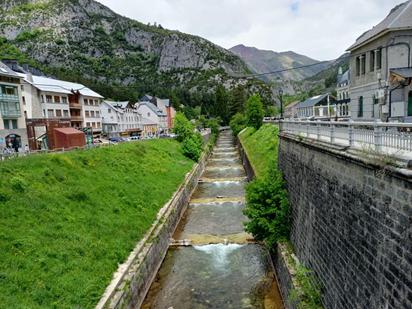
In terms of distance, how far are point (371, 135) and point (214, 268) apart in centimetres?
1147

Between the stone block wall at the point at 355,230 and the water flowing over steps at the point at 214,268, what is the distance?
3231 mm

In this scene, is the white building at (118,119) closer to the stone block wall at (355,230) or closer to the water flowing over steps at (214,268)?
the water flowing over steps at (214,268)

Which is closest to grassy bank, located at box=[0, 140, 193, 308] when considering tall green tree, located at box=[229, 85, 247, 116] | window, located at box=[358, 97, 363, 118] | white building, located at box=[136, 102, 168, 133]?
window, located at box=[358, 97, 363, 118]

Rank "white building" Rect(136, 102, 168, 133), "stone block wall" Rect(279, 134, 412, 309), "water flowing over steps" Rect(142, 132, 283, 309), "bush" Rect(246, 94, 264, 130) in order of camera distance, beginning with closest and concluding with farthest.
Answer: "stone block wall" Rect(279, 134, 412, 309) < "water flowing over steps" Rect(142, 132, 283, 309) < "bush" Rect(246, 94, 264, 130) < "white building" Rect(136, 102, 168, 133)

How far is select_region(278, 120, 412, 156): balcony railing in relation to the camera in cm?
684

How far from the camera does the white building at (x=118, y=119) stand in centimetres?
7398

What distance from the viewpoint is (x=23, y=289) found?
1040 cm

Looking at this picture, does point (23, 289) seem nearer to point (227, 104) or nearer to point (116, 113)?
point (116, 113)

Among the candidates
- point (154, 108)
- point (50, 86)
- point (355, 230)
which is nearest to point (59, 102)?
point (50, 86)

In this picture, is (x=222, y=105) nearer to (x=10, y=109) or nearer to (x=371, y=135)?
(x=10, y=109)

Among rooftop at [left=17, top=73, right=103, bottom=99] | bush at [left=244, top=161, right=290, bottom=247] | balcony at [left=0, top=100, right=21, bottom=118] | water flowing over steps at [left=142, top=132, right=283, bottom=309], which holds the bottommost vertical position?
water flowing over steps at [left=142, top=132, right=283, bottom=309]

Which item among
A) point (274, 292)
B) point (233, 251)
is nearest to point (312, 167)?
point (274, 292)

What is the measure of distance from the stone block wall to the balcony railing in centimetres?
52

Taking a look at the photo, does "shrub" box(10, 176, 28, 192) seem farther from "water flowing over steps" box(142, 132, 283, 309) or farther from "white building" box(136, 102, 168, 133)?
"white building" box(136, 102, 168, 133)
